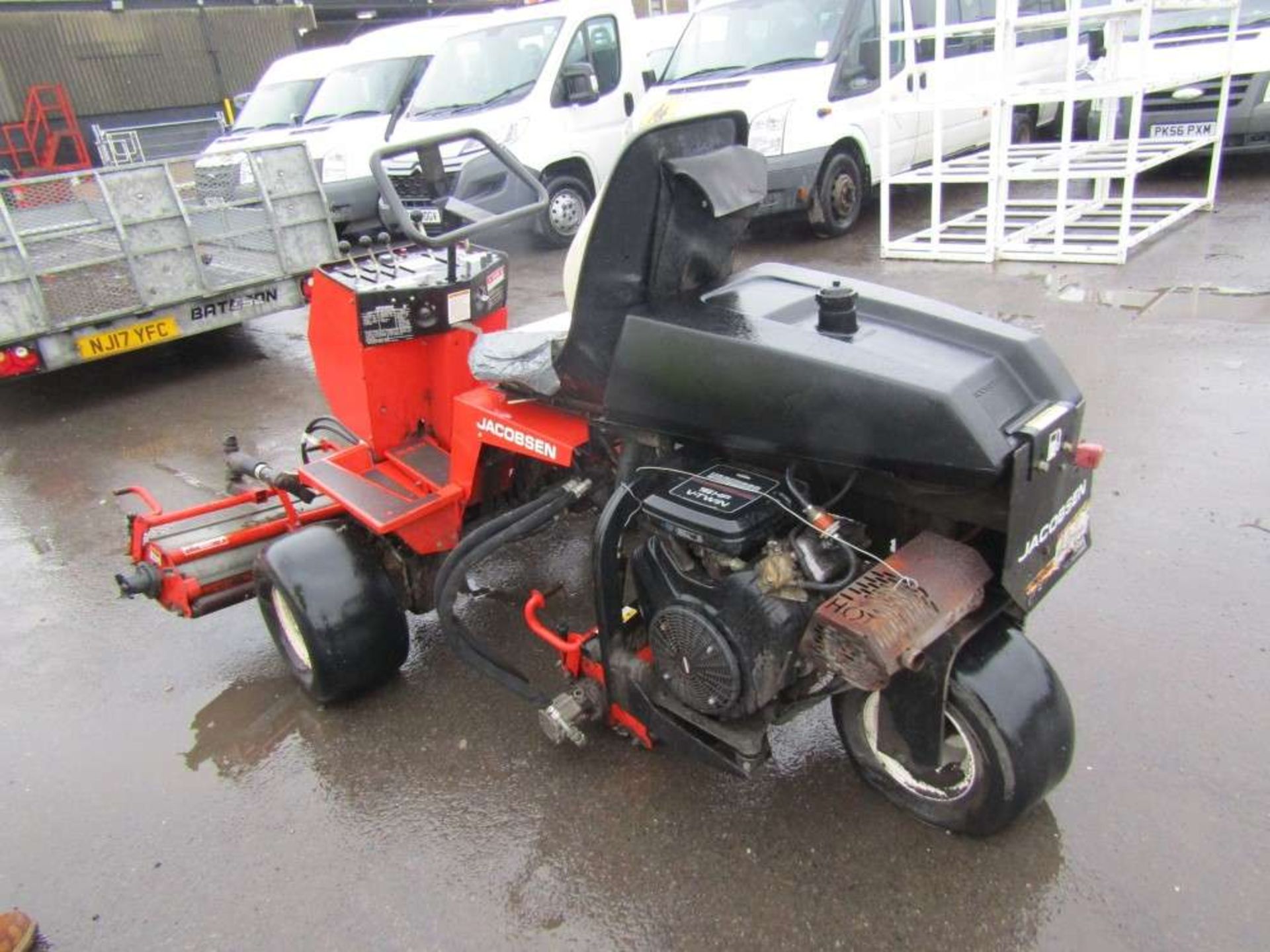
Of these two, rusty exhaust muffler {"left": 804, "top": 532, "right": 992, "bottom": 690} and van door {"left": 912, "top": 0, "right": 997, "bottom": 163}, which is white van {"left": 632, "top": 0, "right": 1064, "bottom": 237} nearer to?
A: van door {"left": 912, "top": 0, "right": 997, "bottom": 163}

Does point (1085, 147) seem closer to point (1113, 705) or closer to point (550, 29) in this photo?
point (550, 29)

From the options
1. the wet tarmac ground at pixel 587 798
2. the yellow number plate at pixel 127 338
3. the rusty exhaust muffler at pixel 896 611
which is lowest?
the wet tarmac ground at pixel 587 798

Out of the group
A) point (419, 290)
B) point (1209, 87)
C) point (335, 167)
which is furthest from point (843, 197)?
point (419, 290)

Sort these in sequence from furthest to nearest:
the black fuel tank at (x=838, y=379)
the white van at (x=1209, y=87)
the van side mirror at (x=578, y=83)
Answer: the van side mirror at (x=578, y=83) → the white van at (x=1209, y=87) → the black fuel tank at (x=838, y=379)

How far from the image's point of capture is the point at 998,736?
219 centimetres

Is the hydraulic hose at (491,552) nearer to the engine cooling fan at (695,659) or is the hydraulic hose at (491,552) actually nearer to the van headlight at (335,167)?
the engine cooling fan at (695,659)

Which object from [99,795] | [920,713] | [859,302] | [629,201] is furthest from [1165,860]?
[99,795]

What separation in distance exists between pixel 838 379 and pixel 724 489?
14.5 inches

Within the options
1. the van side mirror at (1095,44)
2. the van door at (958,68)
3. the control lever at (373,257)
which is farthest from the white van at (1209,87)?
the control lever at (373,257)

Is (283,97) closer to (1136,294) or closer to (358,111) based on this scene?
(358,111)

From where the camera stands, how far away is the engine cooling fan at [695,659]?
85.5 inches

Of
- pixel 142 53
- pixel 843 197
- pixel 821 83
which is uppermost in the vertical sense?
pixel 142 53

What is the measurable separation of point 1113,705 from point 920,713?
1020 millimetres

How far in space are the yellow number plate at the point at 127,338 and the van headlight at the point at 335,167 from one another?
11.6ft
